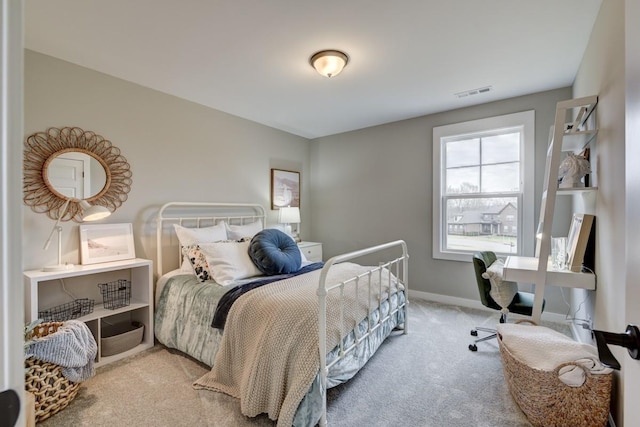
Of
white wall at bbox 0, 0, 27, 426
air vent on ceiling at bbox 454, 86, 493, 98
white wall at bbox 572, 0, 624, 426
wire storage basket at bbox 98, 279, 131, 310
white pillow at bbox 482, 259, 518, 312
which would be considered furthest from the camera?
air vent on ceiling at bbox 454, 86, 493, 98

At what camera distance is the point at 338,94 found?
3100 mm

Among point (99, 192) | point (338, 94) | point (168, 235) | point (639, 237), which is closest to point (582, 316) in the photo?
point (639, 237)

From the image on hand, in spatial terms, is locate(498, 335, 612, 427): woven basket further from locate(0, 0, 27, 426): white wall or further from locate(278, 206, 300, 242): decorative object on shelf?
locate(278, 206, 300, 242): decorative object on shelf

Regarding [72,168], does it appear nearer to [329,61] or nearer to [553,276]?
[329,61]

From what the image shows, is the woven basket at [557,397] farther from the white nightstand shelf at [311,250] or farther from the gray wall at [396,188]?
the white nightstand shelf at [311,250]

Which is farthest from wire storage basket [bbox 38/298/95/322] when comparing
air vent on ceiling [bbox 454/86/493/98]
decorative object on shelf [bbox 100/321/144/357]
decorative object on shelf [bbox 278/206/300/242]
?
air vent on ceiling [bbox 454/86/493/98]

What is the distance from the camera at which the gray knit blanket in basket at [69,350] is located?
5.73 ft

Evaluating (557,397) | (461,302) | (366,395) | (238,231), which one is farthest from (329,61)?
(461,302)

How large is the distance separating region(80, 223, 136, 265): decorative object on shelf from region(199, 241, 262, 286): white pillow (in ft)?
2.29

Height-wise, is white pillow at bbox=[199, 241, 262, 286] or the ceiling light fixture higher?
the ceiling light fixture

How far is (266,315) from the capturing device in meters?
1.79

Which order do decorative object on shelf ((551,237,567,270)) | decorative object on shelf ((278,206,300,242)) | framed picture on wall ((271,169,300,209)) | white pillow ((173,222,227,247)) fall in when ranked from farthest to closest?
framed picture on wall ((271,169,300,209)) → decorative object on shelf ((278,206,300,242)) → white pillow ((173,222,227,247)) → decorative object on shelf ((551,237,567,270))

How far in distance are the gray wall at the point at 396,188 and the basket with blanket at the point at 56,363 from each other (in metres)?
3.35

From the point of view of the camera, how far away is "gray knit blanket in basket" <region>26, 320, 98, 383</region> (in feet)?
5.73
